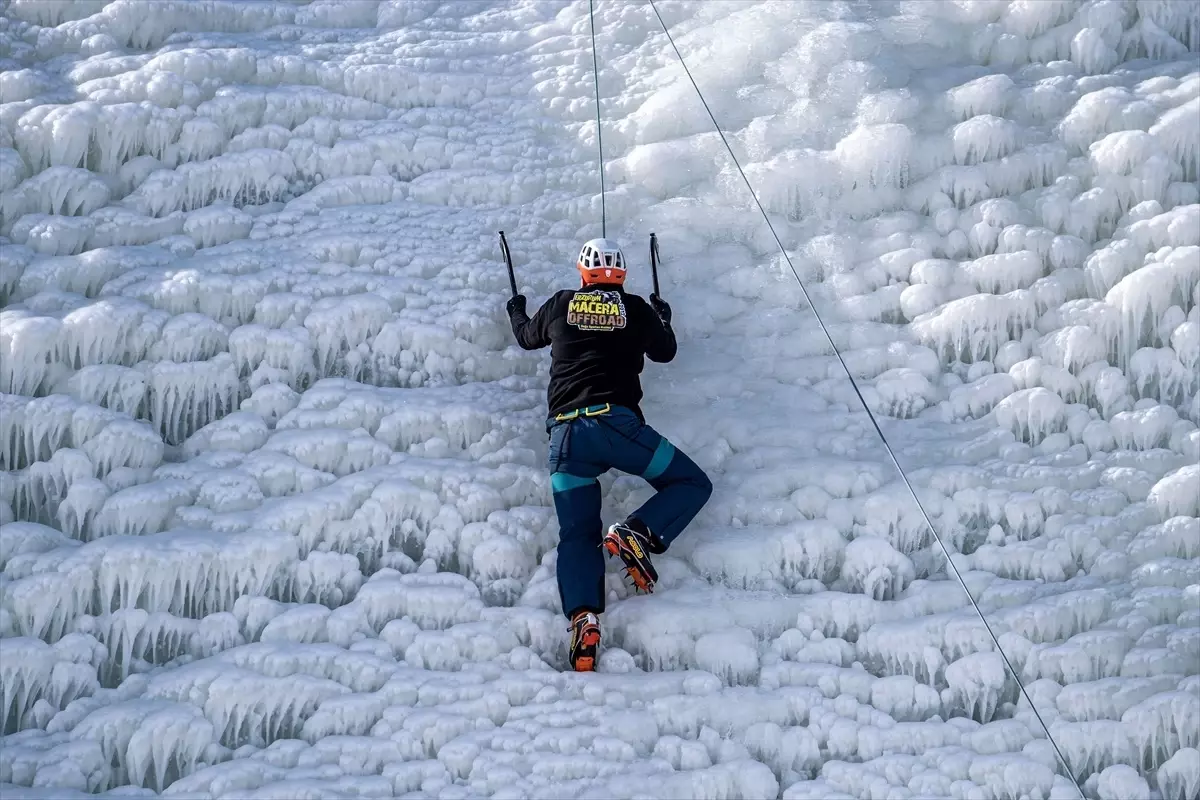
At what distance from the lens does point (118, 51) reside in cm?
554

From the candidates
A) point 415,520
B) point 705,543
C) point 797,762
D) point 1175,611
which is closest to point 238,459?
point 415,520

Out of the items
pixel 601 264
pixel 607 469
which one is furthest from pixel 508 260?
pixel 607 469

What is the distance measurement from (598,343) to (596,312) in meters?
0.12

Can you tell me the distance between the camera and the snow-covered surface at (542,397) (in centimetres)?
367

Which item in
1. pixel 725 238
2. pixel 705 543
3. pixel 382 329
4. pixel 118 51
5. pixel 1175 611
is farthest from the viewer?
pixel 118 51

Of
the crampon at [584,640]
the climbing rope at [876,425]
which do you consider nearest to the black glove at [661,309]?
the climbing rope at [876,425]

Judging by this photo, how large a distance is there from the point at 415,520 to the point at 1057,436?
2.52 metres

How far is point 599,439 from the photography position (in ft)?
13.3

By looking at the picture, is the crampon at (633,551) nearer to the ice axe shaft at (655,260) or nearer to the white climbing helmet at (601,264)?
the white climbing helmet at (601,264)

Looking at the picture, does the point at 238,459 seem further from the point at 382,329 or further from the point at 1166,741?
the point at 1166,741

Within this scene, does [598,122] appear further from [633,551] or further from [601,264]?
[633,551]

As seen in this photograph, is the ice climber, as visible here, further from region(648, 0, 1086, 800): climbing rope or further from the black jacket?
region(648, 0, 1086, 800): climbing rope

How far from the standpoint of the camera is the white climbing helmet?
4379 millimetres

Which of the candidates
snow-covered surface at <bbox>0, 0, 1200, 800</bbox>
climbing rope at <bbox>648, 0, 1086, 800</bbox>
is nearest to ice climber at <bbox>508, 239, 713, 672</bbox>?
snow-covered surface at <bbox>0, 0, 1200, 800</bbox>
